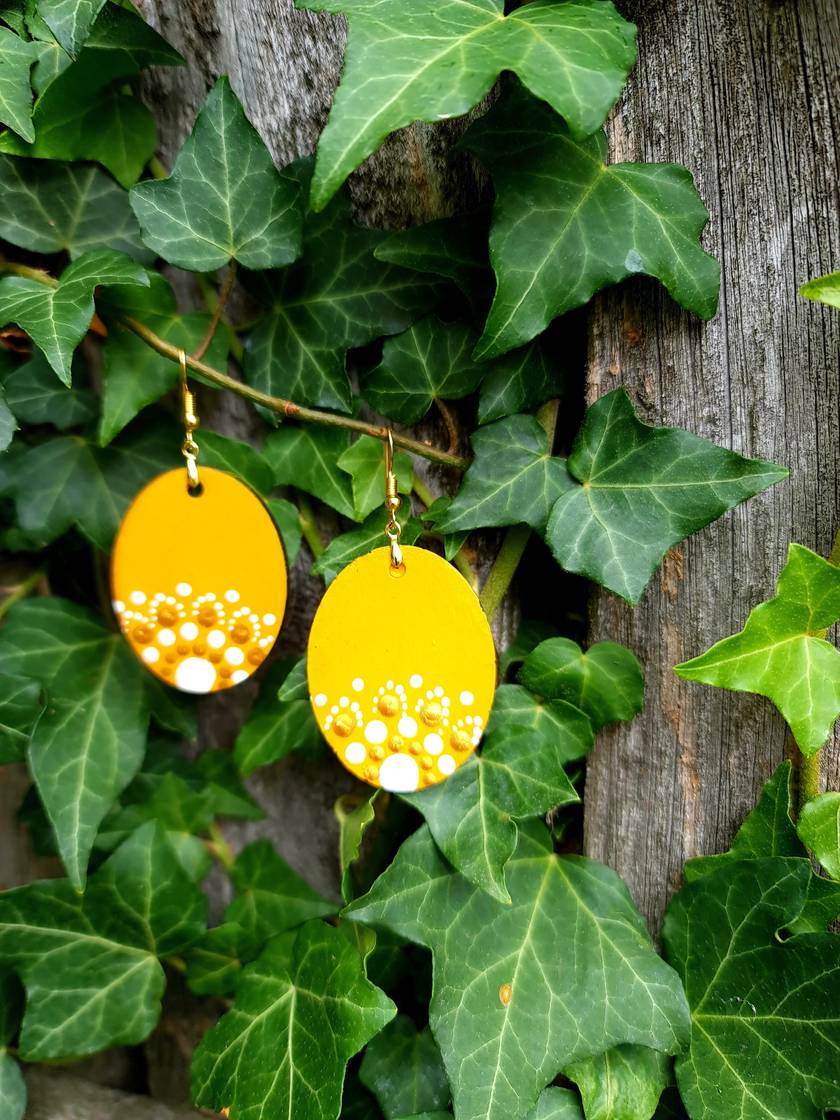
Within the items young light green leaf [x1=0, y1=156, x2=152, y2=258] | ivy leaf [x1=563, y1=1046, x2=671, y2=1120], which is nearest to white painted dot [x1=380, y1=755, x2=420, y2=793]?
ivy leaf [x1=563, y1=1046, x2=671, y2=1120]

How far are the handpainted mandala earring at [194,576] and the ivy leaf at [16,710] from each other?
0.66ft

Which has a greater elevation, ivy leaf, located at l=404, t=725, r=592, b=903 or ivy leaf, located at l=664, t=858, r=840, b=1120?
ivy leaf, located at l=404, t=725, r=592, b=903

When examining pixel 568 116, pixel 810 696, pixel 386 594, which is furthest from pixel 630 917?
pixel 568 116

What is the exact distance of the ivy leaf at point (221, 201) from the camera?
0.71m

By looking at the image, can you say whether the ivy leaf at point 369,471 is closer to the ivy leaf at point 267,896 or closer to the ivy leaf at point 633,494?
the ivy leaf at point 633,494

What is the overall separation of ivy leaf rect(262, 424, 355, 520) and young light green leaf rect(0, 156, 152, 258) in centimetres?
22

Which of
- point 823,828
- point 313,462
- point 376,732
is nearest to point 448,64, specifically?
point 313,462

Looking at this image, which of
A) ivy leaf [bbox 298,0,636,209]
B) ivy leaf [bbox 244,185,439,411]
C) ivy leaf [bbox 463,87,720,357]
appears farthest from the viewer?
ivy leaf [bbox 244,185,439,411]

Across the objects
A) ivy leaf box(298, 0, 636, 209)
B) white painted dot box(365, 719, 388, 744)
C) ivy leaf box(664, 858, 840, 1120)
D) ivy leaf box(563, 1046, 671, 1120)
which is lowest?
ivy leaf box(563, 1046, 671, 1120)

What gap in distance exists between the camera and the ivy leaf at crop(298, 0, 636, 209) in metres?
0.54

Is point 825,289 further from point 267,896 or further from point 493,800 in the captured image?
point 267,896

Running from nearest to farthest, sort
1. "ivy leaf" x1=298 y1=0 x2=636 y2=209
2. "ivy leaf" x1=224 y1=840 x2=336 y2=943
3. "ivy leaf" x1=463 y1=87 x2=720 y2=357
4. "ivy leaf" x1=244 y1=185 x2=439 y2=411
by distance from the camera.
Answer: "ivy leaf" x1=298 y1=0 x2=636 y2=209, "ivy leaf" x1=463 y1=87 x2=720 y2=357, "ivy leaf" x1=244 y1=185 x2=439 y2=411, "ivy leaf" x1=224 y1=840 x2=336 y2=943

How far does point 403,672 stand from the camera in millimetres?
637

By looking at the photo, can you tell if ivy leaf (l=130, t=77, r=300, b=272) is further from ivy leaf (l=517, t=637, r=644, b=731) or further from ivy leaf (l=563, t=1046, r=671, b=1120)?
ivy leaf (l=563, t=1046, r=671, b=1120)
